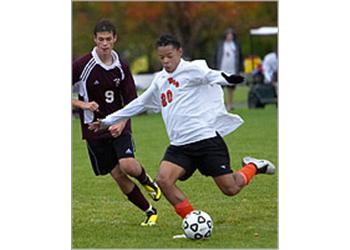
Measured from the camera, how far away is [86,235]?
7.51 metres

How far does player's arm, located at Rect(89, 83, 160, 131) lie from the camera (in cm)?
760

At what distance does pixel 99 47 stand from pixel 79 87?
41 centimetres

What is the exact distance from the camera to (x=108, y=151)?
8.05 metres

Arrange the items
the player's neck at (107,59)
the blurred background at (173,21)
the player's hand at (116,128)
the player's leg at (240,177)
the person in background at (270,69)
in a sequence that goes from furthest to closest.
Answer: the blurred background at (173,21) < the person in background at (270,69) < the player's neck at (107,59) < the player's hand at (116,128) < the player's leg at (240,177)

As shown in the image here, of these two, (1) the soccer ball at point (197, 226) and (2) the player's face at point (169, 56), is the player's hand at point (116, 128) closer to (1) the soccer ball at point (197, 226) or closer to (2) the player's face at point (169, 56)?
(2) the player's face at point (169, 56)

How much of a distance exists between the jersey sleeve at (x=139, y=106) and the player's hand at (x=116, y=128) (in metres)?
0.11

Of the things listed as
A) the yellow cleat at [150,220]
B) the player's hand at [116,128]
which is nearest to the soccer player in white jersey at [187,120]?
the player's hand at [116,128]

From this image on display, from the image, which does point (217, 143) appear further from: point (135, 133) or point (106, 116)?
point (135, 133)

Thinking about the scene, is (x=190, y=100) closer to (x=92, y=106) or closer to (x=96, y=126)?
(x=96, y=126)

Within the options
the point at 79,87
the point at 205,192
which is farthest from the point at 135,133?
the point at 79,87

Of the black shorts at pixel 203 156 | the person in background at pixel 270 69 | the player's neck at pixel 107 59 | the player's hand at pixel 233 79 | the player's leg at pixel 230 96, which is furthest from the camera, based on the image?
the person in background at pixel 270 69

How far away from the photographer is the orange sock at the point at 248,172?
7.81 m

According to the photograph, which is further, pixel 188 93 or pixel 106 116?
pixel 106 116

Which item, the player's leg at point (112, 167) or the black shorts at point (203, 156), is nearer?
the black shorts at point (203, 156)
